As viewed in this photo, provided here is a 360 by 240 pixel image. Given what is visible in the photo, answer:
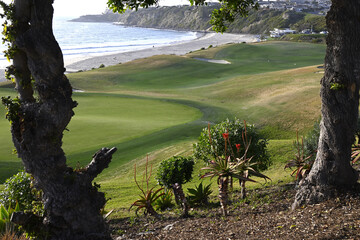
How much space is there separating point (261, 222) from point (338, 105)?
Answer: 260 centimetres

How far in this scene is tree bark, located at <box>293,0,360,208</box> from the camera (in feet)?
23.7

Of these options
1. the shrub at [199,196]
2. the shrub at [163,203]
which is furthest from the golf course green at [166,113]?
the shrub at [199,196]

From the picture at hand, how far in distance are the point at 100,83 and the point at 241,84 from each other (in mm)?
19442

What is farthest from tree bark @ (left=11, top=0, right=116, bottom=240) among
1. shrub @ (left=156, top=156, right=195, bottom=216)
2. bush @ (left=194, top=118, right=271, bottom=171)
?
bush @ (left=194, top=118, right=271, bottom=171)

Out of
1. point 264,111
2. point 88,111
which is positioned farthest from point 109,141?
point 264,111

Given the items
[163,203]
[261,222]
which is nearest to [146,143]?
[163,203]

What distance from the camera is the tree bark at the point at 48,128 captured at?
6.06 m

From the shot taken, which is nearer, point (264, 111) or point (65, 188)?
point (65, 188)

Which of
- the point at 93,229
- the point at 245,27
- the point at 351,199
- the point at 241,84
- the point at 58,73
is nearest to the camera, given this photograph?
the point at 58,73

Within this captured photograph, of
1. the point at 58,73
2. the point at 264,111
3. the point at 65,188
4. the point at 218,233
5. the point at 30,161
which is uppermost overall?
the point at 58,73

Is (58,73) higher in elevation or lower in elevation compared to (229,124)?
higher

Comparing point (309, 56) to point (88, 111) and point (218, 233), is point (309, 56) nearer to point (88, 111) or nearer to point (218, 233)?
point (88, 111)

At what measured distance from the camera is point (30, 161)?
6.37 m

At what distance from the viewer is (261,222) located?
7.12m
